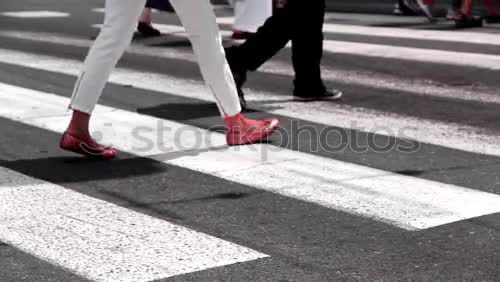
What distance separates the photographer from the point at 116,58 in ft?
16.4

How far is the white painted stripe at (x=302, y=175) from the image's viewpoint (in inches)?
158

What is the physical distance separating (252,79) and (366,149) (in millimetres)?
2622

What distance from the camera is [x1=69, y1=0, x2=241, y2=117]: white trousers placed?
4910 millimetres

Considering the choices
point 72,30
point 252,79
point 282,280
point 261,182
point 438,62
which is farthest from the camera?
point 72,30

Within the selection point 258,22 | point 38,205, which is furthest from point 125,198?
point 258,22

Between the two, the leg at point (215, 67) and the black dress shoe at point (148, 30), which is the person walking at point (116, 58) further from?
the black dress shoe at point (148, 30)

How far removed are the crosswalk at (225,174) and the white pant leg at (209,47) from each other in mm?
248

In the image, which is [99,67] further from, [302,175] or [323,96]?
[323,96]

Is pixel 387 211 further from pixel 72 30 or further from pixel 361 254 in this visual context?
pixel 72 30

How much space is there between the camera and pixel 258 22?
9.72 meters

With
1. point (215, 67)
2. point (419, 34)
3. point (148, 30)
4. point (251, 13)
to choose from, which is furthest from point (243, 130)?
point (148, 30)

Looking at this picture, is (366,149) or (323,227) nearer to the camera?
(323,227)

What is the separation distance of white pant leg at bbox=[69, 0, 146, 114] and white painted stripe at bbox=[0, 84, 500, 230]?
1.18 feet

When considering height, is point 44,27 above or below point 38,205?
below
